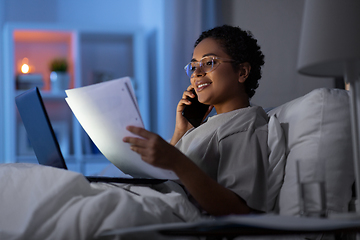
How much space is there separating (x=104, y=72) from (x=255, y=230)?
285 cm

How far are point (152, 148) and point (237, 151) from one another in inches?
13.9

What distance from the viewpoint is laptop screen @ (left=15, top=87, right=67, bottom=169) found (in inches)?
40.5

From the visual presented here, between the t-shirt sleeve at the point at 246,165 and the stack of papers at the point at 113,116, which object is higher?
Result: the stack of papers at the point at 113,116

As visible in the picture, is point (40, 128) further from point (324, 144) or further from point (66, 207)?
point (324, 144)

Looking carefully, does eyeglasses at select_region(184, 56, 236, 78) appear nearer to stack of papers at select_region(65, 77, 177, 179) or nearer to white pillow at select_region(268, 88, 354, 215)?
white pillow at select_region(268, 88, 354, 215)

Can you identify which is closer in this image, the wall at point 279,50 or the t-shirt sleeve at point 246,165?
the t-shirt sleeve at point 246,165

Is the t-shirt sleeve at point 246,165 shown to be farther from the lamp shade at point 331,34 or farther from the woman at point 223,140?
the lamp shade at point 331,34

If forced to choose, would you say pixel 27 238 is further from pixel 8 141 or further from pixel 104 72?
pixel 104 72

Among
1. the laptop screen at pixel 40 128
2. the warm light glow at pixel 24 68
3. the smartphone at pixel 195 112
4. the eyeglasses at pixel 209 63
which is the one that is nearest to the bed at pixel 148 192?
the laptop screen at pixel 40 128

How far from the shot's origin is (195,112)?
5.41 feet

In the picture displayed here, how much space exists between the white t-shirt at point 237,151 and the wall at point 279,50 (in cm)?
102

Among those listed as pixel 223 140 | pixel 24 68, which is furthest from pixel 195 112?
pixel 24 68

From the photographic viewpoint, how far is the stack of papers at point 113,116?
0.80 metres

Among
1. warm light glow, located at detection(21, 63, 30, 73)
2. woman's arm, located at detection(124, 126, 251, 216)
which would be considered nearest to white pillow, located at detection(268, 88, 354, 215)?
woman's arm, located at detection(124, 126, 251, 216)
